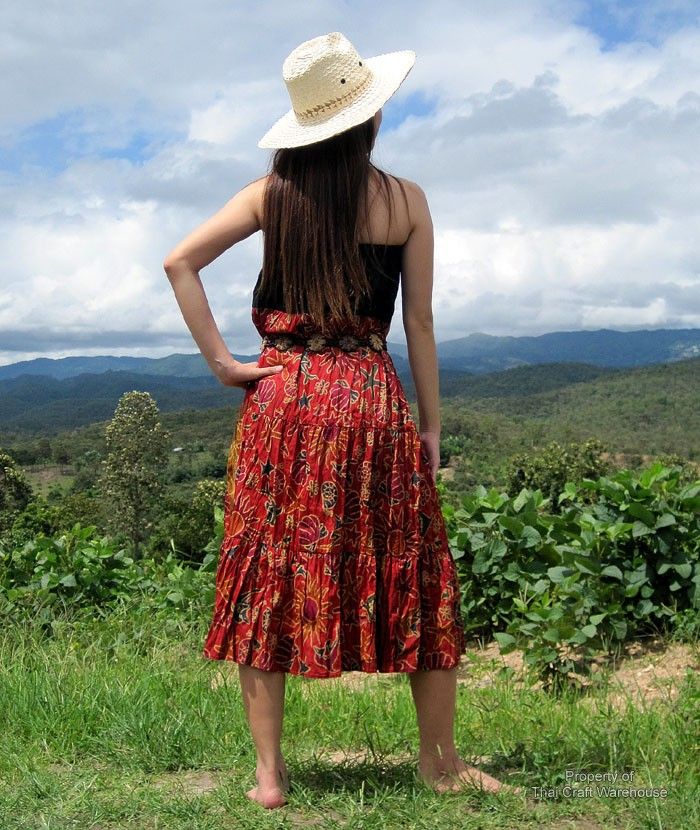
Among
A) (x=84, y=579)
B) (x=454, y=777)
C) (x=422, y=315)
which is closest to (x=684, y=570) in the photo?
(x=454, y=777)

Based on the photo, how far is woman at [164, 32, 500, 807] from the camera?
7.38ft

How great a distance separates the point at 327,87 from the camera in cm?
230

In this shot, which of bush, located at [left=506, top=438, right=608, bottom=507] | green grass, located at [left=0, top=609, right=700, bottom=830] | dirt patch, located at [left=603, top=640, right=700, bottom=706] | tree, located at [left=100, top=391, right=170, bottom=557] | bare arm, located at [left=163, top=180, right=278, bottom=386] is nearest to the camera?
green grass, located at [left=0, top=609, right=700, bottom=830]

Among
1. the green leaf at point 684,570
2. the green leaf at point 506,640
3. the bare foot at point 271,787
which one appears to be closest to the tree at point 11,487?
the green leaf at point 506,640

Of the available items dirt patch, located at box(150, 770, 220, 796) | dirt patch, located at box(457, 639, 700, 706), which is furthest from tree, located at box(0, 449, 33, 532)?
dirt patch, located at box(150, 770, 220, 796)

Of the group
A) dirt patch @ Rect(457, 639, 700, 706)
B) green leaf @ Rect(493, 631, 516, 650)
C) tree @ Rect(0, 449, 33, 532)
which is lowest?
tree @ Rect(0, 449, 33, 532)

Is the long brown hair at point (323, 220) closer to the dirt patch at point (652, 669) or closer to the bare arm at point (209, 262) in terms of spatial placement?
the bare arm at point (209, 262)

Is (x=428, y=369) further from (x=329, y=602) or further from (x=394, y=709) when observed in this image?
(x=394, y=709)

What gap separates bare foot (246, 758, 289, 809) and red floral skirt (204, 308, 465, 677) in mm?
277

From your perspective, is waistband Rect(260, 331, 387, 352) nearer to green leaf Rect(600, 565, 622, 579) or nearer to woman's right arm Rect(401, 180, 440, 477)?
woman's right arm Rect(401, 180, 440, 477)

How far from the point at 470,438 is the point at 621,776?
54.2 meters

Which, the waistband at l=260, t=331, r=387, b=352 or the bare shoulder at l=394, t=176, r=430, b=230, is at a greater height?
the bare shoulder at l=394, t=176, r=430, b=230

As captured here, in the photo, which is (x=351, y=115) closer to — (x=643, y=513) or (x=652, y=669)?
(x=643, y=513)

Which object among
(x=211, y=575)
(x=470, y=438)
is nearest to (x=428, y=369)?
(x=211, y=575)
